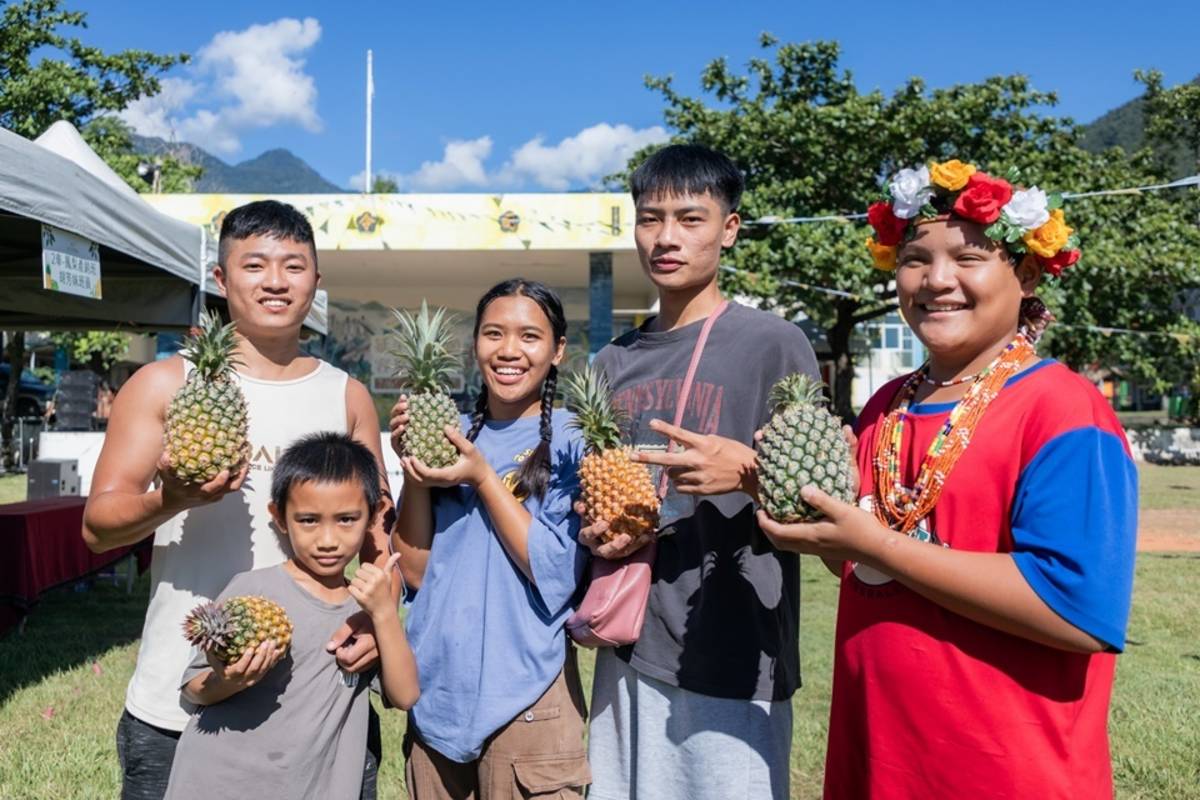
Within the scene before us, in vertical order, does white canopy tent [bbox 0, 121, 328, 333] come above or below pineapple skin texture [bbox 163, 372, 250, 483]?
above

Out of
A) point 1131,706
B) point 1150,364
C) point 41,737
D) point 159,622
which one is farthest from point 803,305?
point 159,622

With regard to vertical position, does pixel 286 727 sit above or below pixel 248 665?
below

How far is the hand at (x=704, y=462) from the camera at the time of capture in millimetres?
2459

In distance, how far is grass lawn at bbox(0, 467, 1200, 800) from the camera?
5.07m

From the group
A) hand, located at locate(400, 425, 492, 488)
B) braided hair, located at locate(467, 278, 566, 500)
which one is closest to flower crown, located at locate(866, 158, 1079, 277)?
braided hair, located at locate(467, 278, 566, 500)

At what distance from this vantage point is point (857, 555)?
7.26ft

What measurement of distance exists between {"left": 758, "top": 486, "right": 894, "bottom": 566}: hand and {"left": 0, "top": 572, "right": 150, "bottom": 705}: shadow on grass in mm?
6344

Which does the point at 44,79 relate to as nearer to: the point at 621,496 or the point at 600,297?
the point at 600,297

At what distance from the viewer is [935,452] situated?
2.32m

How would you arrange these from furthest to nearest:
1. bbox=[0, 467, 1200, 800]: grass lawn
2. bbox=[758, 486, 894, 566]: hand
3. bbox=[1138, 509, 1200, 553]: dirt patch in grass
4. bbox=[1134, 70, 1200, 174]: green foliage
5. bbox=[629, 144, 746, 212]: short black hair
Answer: bbox=[1134, 70, 1200, 174]: green foliage < bbox=[1138, 509, 1200, 553]: dirt patch in grass < bbox=[0, 467, 1200, 800]: grass lawn < bbox=[629, 144, 746, 212]: short black hair < bbox=[758, 486, 894, 566]: hand

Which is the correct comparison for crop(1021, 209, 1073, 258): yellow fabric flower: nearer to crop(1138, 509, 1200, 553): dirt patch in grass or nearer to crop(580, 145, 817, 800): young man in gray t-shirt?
crop(580, 145, 817, 800): young man in gray t-shirt

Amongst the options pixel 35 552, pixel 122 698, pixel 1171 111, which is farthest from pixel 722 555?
pixel 1171 111

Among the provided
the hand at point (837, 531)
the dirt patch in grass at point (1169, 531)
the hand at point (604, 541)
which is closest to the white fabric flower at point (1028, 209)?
the hand at point (837, 531)

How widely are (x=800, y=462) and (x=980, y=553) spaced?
469mm
